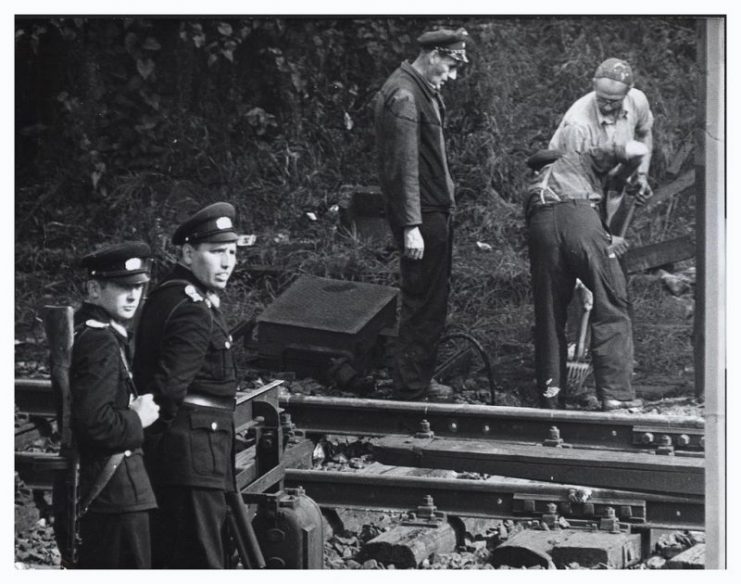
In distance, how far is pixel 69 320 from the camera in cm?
745

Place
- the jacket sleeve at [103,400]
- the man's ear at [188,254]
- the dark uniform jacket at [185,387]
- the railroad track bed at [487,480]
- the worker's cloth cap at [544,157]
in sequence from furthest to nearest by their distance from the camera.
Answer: the worker's cloth cap at [544,157], the man's ear at [188,254], the railroad track bed at [487,480], the dark uniform jacket at [185,387], the jacket sleeve at [103,400]

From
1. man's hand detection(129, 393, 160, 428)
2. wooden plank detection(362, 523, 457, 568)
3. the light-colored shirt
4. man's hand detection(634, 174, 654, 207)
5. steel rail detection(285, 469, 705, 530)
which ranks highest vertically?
the light-colored shirt

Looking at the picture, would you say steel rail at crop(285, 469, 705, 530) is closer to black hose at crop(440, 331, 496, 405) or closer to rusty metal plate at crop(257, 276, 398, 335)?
black hose at crop(440, 331, 496, 405)

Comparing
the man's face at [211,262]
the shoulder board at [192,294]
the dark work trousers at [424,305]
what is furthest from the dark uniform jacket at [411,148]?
the shoulder board at [192,294]

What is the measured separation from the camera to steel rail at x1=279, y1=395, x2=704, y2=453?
24.5 feet

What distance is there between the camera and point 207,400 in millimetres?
7066

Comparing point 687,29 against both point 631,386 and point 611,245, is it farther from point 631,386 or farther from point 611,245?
point 631,386

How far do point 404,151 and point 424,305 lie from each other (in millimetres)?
895

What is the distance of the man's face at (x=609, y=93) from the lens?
299 inches

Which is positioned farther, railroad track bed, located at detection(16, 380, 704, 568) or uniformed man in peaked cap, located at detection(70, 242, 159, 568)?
railroad track bed, located at detection(16, 380, 704, 568)

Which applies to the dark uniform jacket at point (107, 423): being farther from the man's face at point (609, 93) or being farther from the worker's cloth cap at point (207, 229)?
the man's face at point (609, 93)

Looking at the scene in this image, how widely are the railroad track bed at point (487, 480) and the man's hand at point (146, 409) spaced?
23.5 inches

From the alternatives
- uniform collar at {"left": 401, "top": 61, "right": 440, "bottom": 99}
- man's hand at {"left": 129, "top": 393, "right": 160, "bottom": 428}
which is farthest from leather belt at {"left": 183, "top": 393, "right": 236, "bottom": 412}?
uniform collar at {"left": 401, "top": 61, "right": 440, "bottom": 99}

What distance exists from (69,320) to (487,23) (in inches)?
113
